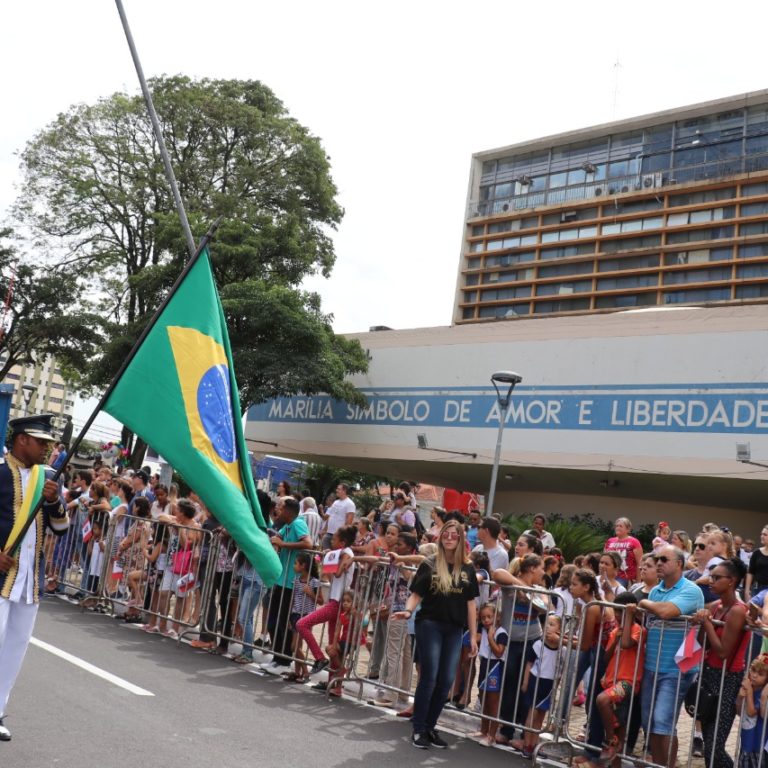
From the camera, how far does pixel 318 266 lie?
31.0m

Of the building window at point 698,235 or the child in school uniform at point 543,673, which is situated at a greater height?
the building window at point 698,235

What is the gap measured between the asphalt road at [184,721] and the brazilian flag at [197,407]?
1.15 metres

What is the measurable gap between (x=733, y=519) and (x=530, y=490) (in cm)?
607

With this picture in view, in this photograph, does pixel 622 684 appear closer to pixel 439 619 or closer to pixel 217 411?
pixel 439 619

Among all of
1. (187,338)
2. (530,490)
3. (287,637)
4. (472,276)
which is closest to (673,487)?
(530,490)

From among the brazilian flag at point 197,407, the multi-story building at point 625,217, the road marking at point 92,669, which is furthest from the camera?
the multi-story building at point 625,217

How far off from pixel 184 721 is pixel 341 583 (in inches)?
94.6

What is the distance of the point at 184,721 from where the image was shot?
6270mm

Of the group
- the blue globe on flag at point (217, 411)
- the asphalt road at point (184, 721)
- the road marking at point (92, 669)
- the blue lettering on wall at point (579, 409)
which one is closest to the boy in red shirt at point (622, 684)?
the asphalt road at point (184, 721)

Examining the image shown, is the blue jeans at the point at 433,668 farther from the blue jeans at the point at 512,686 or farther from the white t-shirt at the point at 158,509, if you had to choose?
the white t-shirt at the point at 158,509

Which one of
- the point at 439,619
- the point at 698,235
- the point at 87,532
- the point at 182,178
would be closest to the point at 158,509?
the point at 87,532

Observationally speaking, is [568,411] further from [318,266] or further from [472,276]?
[472,276]

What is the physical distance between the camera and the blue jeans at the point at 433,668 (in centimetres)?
672

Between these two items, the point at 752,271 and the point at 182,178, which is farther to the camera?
the point at 752,271
